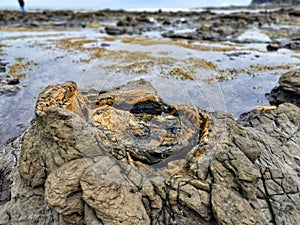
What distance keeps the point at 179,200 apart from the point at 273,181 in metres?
3.62

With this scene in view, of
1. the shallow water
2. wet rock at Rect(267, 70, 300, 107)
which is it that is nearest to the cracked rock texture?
the shallow water

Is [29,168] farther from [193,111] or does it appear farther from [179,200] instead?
[193,111]

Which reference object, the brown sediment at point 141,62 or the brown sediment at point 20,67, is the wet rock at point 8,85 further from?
the brown sediment at point 141,62

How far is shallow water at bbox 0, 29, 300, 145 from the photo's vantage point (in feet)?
58.9

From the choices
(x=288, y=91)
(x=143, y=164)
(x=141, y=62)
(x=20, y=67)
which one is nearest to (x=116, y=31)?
(x=141, y=62)

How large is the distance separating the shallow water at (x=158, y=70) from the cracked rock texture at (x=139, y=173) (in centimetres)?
648

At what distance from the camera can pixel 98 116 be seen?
9.06 metres

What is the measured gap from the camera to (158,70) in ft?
84.9

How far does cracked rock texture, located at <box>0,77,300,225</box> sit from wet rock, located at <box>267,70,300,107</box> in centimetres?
910

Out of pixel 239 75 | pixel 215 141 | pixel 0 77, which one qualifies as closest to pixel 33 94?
pixel 0 77

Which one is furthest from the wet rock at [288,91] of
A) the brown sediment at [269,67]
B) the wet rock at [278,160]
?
the brown sediment at [269,67]

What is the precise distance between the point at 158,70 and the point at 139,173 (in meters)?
19.7

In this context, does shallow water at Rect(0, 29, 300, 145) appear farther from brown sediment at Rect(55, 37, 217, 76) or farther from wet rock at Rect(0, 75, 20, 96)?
wet rock at Rect(0, 75, 20, 96)

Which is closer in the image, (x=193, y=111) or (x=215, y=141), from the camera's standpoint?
(x=215, y=141)
